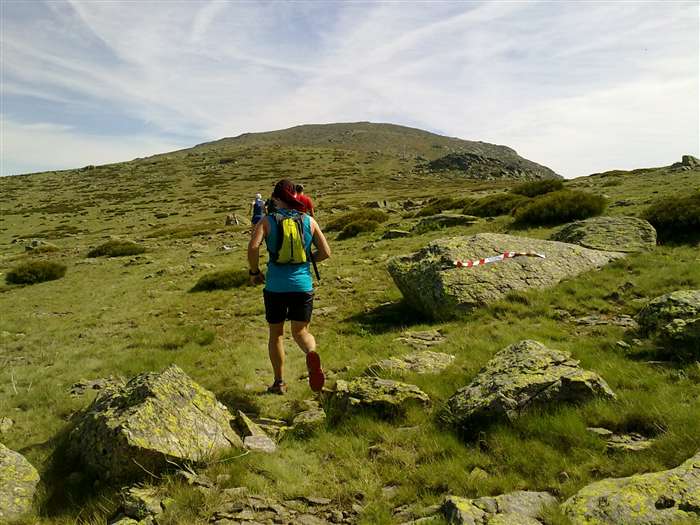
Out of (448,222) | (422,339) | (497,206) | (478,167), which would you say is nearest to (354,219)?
(448,222)

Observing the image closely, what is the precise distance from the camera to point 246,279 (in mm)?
14820

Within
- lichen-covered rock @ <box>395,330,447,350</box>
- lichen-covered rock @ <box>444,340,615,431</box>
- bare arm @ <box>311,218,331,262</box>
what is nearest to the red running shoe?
bare arm @ <box>311,218,331,262</box>

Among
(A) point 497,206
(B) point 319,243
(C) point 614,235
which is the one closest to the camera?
(B) point 319,243

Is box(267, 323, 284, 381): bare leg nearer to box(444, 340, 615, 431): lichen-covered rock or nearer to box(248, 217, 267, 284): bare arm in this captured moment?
box(248, 217, 267, 284): bare arm

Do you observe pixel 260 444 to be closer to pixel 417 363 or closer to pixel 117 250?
pixel 417 363

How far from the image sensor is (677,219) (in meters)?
12.0

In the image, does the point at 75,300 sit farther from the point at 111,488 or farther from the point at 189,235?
the point at 189,235

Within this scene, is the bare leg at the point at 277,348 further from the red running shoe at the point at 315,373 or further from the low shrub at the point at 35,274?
the low shrub at the point at 35,274

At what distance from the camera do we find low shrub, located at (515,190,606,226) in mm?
15852

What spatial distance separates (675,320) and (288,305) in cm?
548

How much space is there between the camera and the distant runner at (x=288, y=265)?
5965mm

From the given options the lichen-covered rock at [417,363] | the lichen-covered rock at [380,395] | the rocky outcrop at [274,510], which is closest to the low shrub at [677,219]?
the lichen-covered rock at [417,363]

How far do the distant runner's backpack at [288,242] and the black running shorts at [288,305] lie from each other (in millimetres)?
482

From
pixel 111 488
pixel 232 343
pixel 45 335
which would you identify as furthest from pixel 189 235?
pixel 111 488
